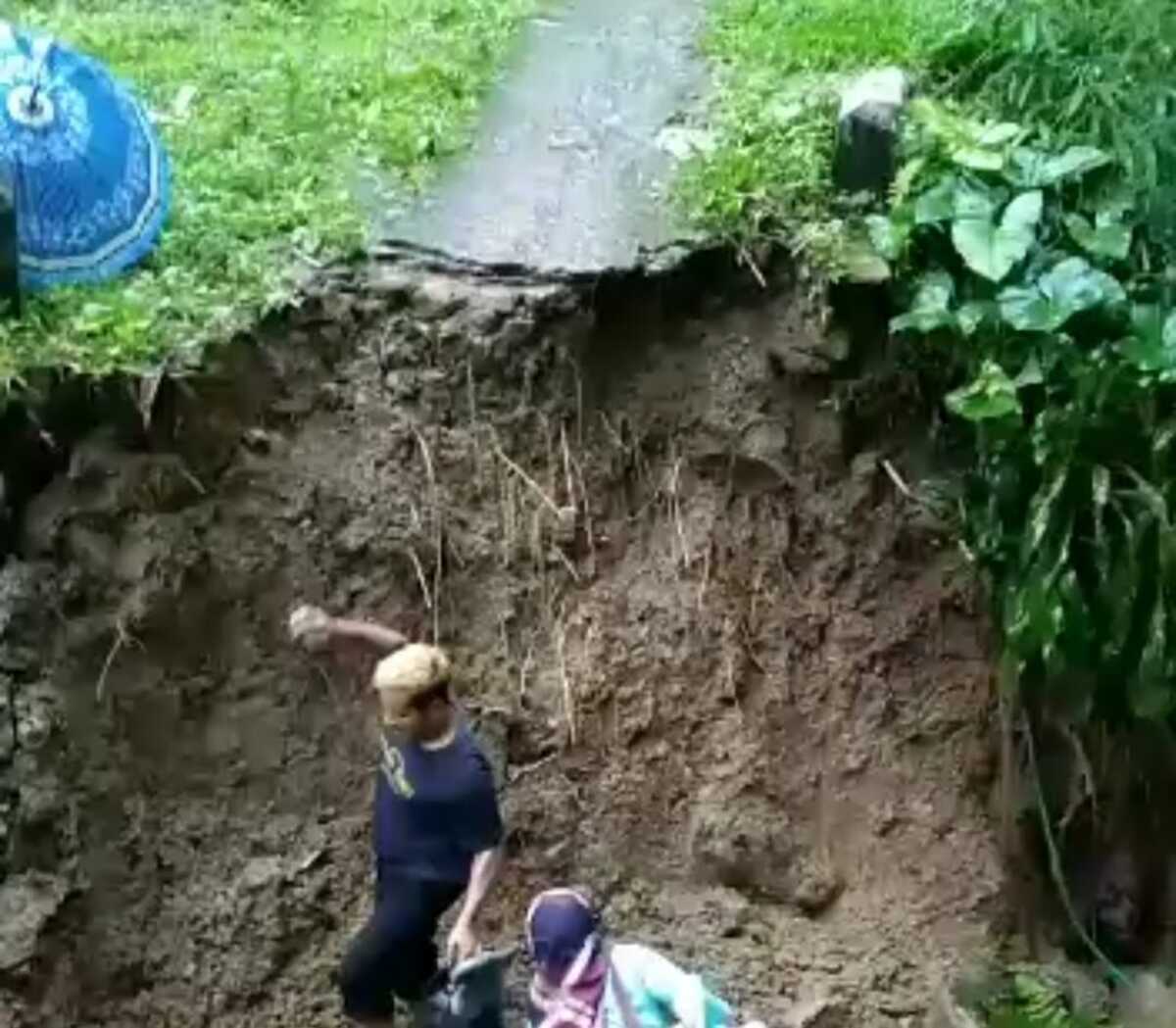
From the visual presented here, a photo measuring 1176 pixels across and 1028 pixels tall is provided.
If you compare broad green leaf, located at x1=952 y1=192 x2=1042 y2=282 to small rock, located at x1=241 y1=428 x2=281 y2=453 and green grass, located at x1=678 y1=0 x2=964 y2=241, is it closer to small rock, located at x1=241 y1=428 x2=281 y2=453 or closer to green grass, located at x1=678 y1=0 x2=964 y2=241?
green grass, located at x1=678 y1=0 x2=964 y2=241

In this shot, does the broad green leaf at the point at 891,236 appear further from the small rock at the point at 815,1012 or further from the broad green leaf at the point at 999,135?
the small rock at the point at 815,1012

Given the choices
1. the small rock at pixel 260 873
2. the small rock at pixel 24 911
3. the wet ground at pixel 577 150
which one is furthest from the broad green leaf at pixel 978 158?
the small rock at pixel 24 911

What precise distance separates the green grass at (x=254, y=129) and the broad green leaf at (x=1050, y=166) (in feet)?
4.59

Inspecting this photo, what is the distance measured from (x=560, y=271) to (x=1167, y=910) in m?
1.93

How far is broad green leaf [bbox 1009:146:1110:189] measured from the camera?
517 cm

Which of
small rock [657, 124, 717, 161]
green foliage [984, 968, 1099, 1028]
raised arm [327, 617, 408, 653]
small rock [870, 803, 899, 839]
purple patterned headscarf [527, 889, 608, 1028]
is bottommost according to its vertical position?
green foliage [984, 968, 1099, 1028]

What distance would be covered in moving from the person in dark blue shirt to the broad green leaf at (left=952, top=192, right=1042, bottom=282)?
144 centimetres

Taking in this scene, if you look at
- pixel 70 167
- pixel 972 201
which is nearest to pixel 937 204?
pixel 972 201

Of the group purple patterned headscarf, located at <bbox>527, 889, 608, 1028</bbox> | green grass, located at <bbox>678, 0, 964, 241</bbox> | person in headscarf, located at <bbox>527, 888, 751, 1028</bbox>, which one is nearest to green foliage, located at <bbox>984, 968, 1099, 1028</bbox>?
person in headscarf, located at <bbox>527, 888, 751, 1028</bbox>

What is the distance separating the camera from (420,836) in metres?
4.47

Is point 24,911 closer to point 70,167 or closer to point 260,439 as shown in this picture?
point 260,439

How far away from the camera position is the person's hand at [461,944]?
443 centimetres

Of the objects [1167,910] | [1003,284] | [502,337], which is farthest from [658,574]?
[1167,910]

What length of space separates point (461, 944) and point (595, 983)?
0.99 ft
